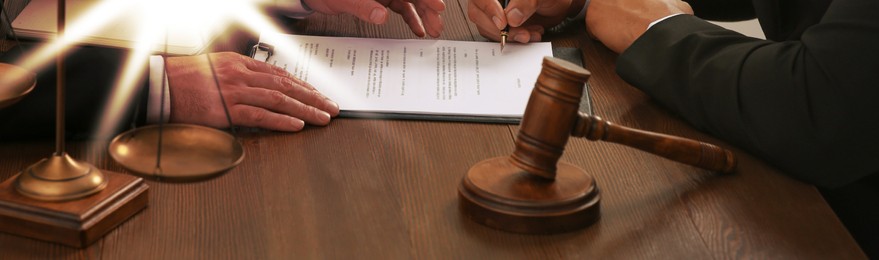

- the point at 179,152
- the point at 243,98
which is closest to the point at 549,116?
the point at 179,152

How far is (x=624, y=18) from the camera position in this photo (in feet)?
6.04

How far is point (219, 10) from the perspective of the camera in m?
1.84

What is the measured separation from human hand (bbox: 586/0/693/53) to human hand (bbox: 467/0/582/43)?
8 centimetres

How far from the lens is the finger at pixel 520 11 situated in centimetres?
185

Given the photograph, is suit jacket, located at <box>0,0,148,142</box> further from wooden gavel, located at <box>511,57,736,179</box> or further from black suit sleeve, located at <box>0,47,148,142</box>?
wooden gavel, located at <box>511,57,736,179</box>

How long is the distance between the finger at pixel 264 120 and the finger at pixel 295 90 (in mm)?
49

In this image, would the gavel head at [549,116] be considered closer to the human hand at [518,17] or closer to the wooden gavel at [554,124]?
the wooden gavel at [554,124]

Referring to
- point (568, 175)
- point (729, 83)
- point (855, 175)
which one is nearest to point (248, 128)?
point (568, 175)

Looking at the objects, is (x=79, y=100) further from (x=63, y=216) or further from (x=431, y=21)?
(x=431, y=21)

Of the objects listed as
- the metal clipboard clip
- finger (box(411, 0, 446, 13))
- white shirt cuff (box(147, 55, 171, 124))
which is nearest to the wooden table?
white shirt cuff (box(147, 55, 171, 124))

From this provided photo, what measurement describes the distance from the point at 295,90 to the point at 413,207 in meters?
0.37

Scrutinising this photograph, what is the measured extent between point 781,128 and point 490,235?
1.92 ft

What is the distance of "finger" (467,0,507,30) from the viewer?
1.83 metres

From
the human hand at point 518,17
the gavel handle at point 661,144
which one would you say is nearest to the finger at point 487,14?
the human hand at point 518,17
